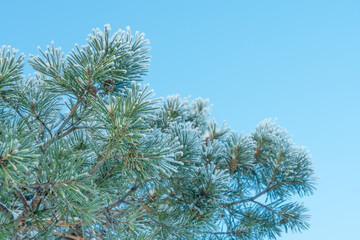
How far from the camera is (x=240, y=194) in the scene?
4.70 ft

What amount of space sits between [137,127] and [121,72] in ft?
0.66

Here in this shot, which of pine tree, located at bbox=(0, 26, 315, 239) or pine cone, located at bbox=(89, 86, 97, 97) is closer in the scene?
pine tree, located at bbox=(0, 26, 315, 239)

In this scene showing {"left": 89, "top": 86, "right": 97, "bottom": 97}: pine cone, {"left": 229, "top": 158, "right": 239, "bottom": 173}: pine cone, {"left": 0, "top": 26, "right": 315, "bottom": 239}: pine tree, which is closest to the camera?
{"left": 0, "top": 26, "right": 315, "bottom": 239}: pine tree

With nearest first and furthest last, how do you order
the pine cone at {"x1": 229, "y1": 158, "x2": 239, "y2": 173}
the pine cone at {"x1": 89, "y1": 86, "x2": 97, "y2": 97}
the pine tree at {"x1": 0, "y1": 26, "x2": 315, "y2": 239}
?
the pine tree at {"x1": 0, "y1": 26, "x2": 315, "y2": 239} → the pine cone at {"x1": 89, "y1": 86, "x2": 97, "y2": 97} → the pine cone at {"x1": 229, "y1": 158, "x2": 239, "y2": 173}

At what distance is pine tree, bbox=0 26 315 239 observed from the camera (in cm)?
86

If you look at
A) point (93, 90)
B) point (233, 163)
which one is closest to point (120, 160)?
point (93, 90)

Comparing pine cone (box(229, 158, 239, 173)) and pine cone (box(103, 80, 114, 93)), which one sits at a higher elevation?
pine cone (box(229, 158, 239, 173))

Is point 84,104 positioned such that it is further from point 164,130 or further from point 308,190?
point 308,190

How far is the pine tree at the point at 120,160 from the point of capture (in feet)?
2.81

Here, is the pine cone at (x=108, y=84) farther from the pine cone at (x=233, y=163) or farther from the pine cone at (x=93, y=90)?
the pine cone at (x=233, y=163)

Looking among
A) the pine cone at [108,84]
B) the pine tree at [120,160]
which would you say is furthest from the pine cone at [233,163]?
the pine cone at [108,84]

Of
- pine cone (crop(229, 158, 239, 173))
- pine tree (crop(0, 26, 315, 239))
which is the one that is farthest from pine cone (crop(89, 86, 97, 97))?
pine cone (crop(229, 158, 239, 173))

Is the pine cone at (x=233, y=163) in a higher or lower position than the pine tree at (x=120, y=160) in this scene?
higher

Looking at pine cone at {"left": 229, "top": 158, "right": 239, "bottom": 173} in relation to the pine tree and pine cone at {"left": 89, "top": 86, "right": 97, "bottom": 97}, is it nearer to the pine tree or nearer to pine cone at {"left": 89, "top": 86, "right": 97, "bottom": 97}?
the pine tree
